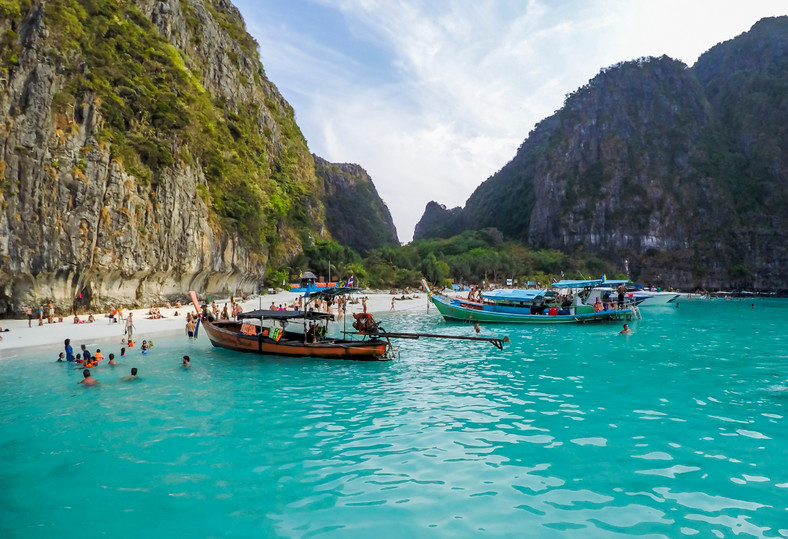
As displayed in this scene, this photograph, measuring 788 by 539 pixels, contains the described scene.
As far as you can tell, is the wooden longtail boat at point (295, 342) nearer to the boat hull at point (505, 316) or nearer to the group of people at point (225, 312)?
the group of people at point (225, 312)

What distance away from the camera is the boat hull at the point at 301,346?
19000 mm

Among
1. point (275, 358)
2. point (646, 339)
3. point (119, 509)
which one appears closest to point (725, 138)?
point (646, 339)

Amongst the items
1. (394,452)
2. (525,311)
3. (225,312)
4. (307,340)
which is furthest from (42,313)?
(525,311)

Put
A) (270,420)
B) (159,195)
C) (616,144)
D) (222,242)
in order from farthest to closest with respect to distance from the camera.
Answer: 1. (616,144)
2. (222,242)
3. (159,195)
4. (270,420)

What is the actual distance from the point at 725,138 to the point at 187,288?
170229mm

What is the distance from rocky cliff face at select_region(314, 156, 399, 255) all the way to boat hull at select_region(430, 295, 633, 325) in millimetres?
102502

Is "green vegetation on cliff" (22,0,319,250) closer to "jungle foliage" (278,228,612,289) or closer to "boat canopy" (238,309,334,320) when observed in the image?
"jungle foliage" (278,228,612,289)

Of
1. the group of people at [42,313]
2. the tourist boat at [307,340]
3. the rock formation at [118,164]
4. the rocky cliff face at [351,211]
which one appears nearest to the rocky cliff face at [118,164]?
the rock formation at [118,164]

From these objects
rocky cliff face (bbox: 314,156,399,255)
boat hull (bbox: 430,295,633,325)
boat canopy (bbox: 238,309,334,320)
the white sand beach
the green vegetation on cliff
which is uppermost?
rocky cliff face (bbox: 314,156,399,255)

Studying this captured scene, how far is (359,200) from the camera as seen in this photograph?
157 m

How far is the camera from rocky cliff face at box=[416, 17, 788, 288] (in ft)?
410

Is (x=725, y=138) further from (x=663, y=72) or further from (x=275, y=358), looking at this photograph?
(x=275, y=358)

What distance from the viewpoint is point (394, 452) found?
8.93 meters

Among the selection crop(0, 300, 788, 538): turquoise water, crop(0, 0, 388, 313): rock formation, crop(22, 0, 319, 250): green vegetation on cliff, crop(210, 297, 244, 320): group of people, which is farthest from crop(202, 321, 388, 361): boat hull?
crop(22, 0, 319, 250): green vegetation on cliff
